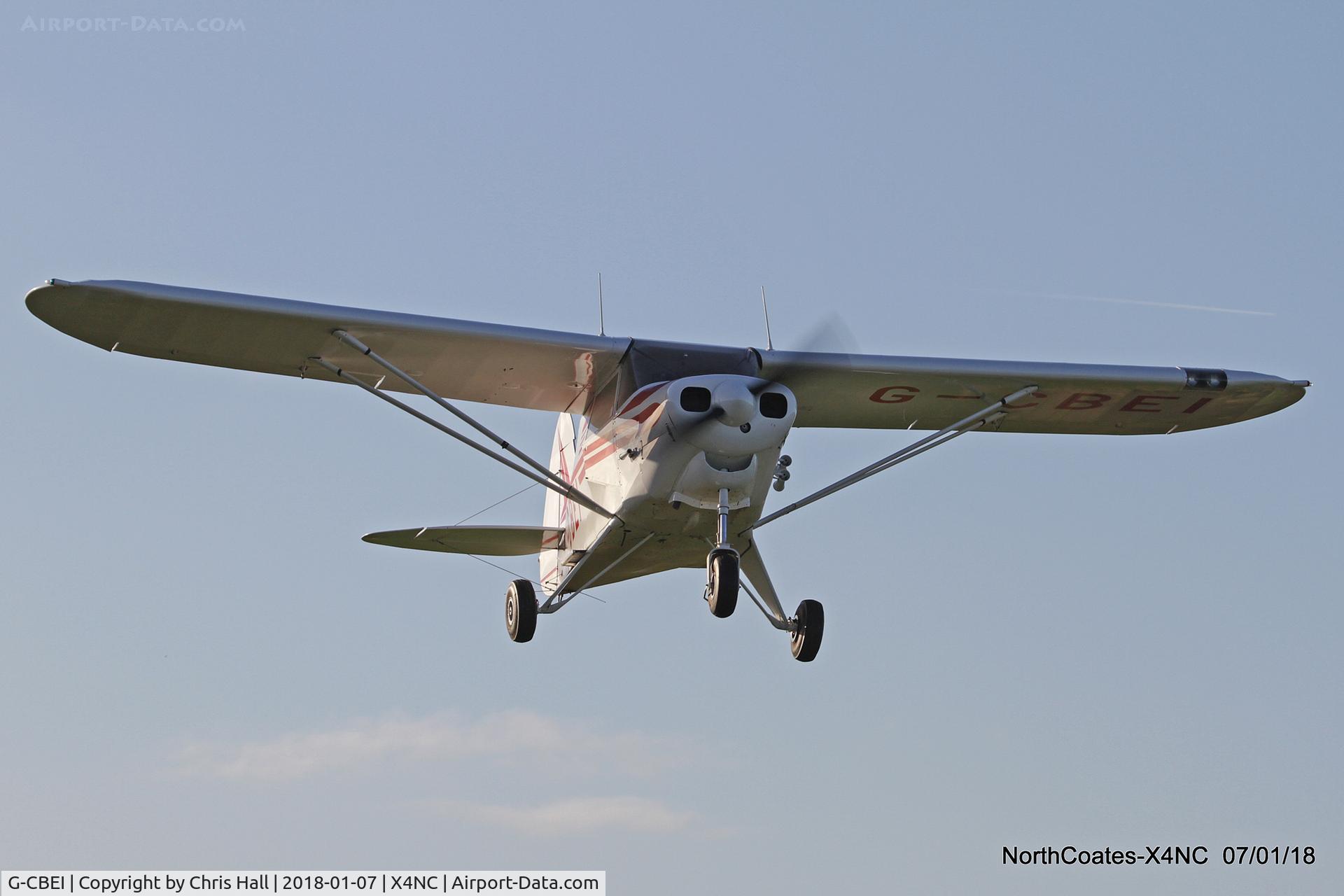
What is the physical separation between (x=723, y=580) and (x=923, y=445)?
4.04 meters

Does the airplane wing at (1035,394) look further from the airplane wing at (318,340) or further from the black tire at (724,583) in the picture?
the black tire at (724,583)

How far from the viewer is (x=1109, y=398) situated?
67.3 ft

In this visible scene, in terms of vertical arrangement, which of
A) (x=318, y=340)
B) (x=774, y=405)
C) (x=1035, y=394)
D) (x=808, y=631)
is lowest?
(x=808, y=631)

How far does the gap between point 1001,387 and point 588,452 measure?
461cm

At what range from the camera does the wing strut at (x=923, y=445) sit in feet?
59.1

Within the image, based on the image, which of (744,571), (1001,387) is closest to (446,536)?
(744,571)

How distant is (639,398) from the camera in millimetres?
17062


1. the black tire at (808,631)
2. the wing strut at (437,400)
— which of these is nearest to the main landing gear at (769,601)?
the black tire at (808,631)

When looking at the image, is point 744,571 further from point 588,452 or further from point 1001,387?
point 1001,387

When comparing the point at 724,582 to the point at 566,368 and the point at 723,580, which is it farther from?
the point at 566,368

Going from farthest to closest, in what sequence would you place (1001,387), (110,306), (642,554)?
(1001,387) → (642,554) → (110,306)

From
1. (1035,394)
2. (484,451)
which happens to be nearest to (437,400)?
(484,451)

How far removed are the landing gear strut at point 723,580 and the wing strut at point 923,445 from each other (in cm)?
86

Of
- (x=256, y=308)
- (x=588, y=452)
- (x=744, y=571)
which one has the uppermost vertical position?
(x=256, y=308)
